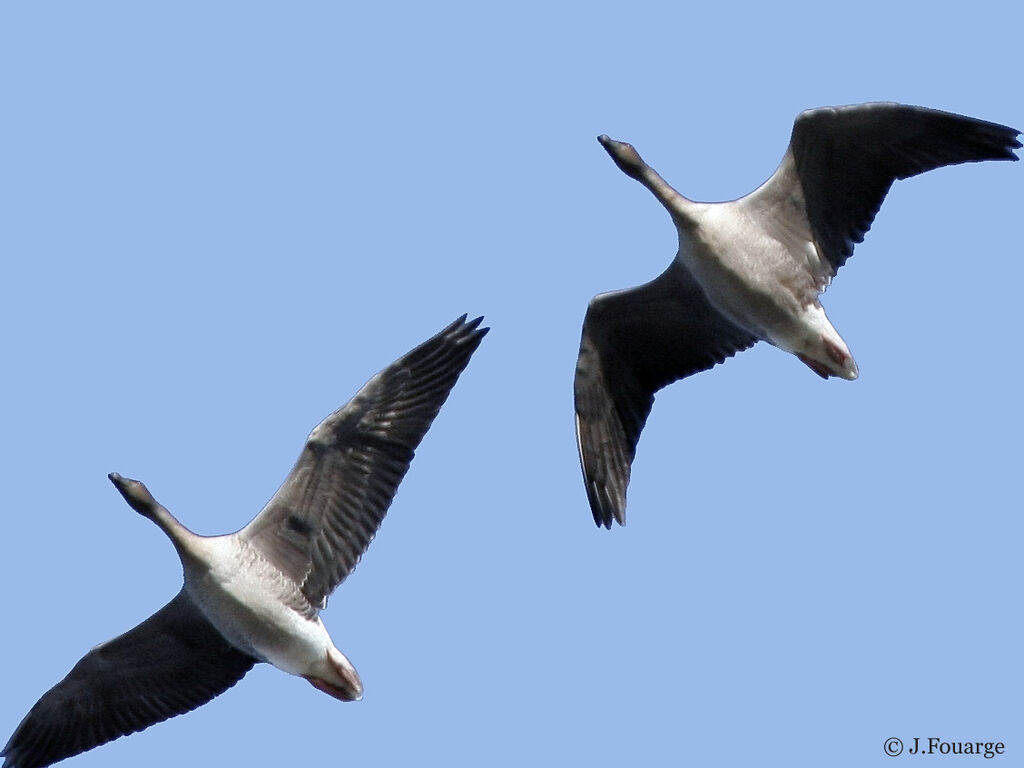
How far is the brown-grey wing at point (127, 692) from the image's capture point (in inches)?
604

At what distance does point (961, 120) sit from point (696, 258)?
2.46 meters

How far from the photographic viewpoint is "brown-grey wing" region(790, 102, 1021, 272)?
15203mm

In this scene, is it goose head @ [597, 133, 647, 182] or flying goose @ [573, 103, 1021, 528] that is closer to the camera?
flying goose @ [573, 103, 1021, 528]

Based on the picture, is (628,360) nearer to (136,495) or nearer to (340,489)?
(340,489)

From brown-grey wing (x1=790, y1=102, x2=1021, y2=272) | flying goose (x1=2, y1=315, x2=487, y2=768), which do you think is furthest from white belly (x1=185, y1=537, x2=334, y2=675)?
brown-grey wing (x1=790, y1=102, x2=1021, y2=272)

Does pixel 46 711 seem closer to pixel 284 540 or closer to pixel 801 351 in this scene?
pixel 284 540

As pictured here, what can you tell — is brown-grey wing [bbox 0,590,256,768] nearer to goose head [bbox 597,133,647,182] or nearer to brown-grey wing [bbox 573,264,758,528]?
brown-grey wing [bbox 573,264,758,528]

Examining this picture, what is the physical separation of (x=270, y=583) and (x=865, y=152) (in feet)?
20.2

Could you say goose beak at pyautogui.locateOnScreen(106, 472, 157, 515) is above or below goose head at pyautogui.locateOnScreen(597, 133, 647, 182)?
below

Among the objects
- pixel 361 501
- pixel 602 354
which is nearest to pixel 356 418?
pixel 361 501

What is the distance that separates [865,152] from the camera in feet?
51.2

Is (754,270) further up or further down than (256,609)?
further up

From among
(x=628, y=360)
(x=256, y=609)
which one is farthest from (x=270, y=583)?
(x=628, y=360)

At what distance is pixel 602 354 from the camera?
16750mm
